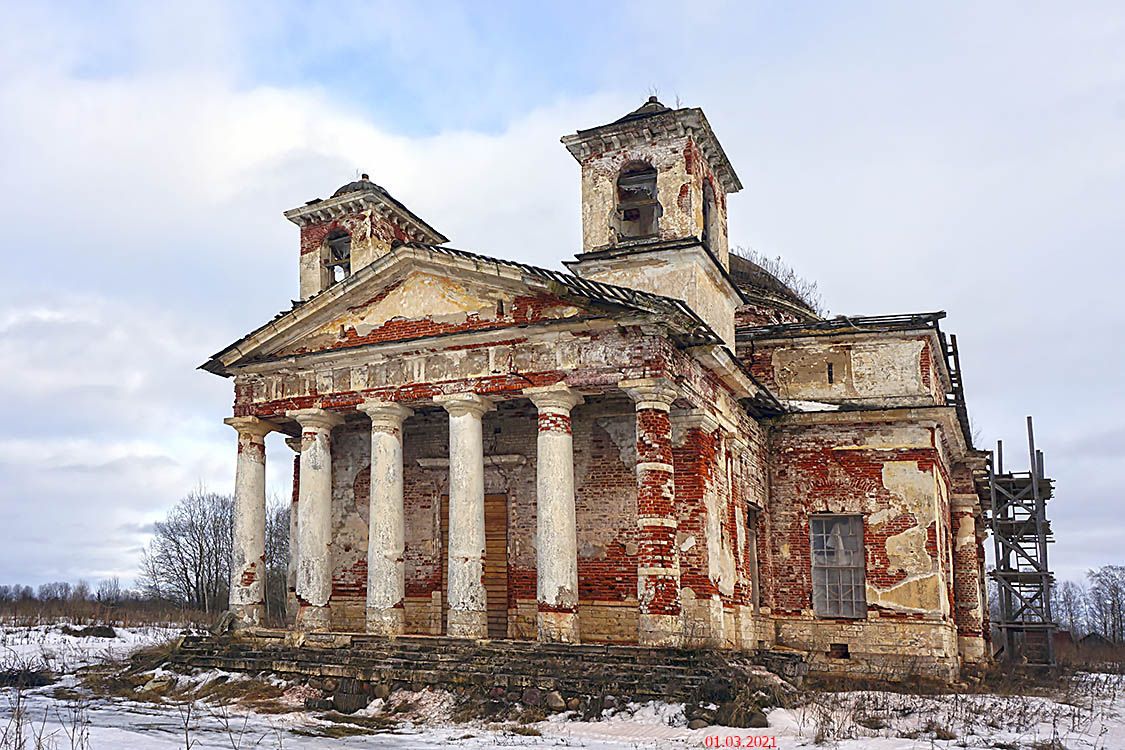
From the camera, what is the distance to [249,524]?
16.7 metres

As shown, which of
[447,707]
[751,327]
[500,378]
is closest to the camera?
[447,707]

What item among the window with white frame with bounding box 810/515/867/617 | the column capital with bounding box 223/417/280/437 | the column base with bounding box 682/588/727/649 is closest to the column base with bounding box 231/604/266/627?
the column capital with bounding box 223/417/280/437

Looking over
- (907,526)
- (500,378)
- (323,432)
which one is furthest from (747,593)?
(323,432)

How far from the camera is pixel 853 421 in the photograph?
→ 1828 cm

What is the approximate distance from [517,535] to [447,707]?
5.16 metres

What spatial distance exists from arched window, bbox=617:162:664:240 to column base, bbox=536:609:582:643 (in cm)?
656

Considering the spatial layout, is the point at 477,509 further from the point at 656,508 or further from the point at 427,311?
the point at 427,311

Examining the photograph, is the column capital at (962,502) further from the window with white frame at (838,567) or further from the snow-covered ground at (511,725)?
the snow-covered ground at (511,725)

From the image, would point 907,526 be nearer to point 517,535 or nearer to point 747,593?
point 747,593

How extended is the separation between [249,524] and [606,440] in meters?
6.07

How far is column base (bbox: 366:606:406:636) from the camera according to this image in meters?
14.8

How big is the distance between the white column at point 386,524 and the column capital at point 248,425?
2.33m

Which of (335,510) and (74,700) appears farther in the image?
(335,510)
